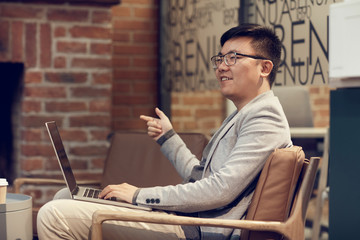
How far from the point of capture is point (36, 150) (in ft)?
11.5

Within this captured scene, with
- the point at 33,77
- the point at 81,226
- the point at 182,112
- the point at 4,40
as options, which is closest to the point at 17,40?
the point at 4,40

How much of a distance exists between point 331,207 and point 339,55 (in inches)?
20.0

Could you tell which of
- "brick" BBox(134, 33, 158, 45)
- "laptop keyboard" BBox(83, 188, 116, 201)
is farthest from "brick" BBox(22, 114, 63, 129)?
"laptop keyboard" BBox(83, 188, 116, 201)

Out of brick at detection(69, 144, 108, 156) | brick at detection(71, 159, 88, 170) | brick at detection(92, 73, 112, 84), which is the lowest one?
brick at detection(71, 159, 88, 170)

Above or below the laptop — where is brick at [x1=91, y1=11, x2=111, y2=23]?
above

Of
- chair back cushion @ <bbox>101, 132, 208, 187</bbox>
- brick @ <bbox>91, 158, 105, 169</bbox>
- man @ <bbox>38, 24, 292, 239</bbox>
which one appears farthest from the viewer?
brick @ <bbox>91, 158, 105, 169</bbox>

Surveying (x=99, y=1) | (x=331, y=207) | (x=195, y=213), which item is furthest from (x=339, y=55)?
(x=99, y=1)

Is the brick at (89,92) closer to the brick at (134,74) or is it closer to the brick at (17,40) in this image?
the brick at (17,40)

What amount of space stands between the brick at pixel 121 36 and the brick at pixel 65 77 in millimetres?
618

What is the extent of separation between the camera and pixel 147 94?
4.16 meters

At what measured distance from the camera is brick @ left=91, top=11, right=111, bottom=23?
351 centimetres

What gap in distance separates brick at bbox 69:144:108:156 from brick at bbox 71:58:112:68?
0.46m

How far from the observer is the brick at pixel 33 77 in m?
3.44

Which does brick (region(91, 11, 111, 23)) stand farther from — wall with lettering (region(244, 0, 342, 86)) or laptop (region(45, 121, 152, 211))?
laptop (region(45, 121, 152, 211))
